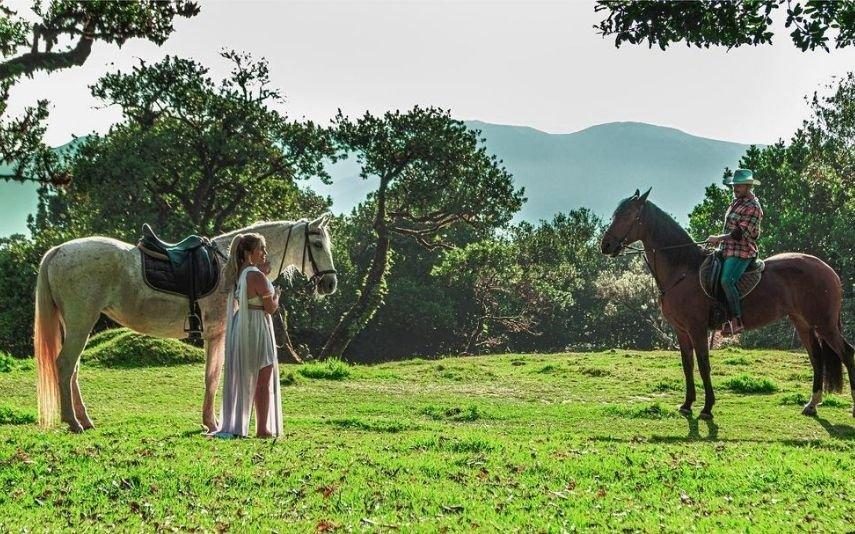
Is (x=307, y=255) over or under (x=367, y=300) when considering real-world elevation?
over

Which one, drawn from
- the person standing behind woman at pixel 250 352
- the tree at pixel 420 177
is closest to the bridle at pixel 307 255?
the person standing behind woman at pixel 250 352

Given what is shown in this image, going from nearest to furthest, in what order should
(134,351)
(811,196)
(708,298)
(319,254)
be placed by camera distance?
(319,254) → (708,298) → (134,351) → (811,196)

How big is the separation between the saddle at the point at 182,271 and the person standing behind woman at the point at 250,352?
1005 mm

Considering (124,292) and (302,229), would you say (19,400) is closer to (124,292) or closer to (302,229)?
(124,292)

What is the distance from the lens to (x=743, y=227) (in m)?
12.9

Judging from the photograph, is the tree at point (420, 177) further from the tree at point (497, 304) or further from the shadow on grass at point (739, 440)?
the shadow on grass at point (739, 440)

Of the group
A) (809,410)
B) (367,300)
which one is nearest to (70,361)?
(809,410)

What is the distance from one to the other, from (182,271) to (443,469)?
4.83 m

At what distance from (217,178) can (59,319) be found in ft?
89.9

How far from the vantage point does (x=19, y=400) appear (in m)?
14.2

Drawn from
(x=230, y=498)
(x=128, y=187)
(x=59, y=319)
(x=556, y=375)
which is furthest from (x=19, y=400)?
(x=128, y=187)

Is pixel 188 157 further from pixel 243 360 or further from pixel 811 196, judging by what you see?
pixel 811 196

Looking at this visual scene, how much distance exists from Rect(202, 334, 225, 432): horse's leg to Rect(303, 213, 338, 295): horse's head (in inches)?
64.1

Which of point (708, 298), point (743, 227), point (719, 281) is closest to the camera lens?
point (743, 227)
